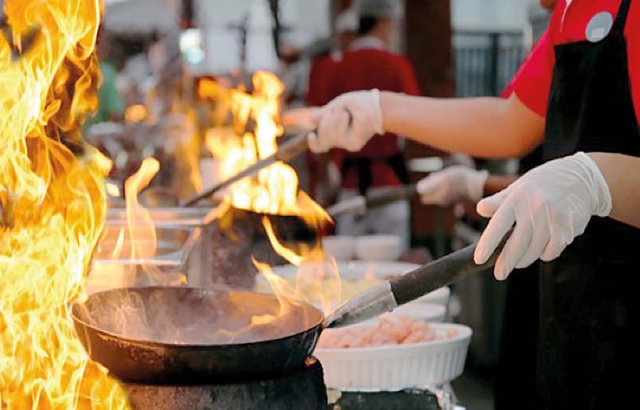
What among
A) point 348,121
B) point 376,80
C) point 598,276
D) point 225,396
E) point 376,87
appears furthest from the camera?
point 376,80

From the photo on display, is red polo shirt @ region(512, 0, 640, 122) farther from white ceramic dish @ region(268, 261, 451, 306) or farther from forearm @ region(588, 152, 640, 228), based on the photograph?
white ceramic dish @ region(268, 261, 451, 306)

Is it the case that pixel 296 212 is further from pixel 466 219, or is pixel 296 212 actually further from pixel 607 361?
pixel 466 219

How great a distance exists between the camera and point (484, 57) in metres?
14.7

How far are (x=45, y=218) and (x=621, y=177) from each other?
4.18 ft

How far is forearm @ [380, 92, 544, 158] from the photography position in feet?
8.53

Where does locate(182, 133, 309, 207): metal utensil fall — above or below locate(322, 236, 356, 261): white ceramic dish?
above

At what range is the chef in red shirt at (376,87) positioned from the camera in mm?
6395

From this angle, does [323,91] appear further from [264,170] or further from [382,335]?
[382,335]

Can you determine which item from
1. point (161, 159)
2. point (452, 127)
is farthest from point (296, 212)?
point (161, 159)

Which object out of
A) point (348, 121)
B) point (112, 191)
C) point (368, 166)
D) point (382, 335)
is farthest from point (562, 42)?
point (368, 166)

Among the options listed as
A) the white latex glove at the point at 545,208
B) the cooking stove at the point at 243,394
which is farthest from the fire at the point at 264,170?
the cooking stove at the point at 243,394

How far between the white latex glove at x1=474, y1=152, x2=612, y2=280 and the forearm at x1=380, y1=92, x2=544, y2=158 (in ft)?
2.46

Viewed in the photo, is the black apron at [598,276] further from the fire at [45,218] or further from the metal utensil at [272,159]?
the fire at [45,218]

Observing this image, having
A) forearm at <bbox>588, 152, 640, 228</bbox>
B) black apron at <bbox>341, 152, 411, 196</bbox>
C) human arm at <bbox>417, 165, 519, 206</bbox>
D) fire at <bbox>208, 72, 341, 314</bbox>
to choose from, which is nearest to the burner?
fire at <bbox>208, 72, 341, 314</bbox>
